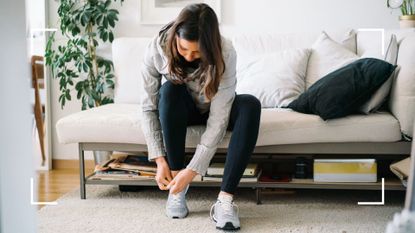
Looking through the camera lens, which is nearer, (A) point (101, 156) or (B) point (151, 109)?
(B) point (151, 109)

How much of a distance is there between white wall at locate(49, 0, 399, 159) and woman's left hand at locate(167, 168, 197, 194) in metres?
1.30

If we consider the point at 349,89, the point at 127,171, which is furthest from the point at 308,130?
the point at 127,171

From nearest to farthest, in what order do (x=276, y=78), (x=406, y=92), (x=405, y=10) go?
(x=406, y=92), (x=276, y=78), (x=405, y=10)

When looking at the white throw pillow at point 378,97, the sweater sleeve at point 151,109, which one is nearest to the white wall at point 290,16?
the white throw pillow at point 378,97

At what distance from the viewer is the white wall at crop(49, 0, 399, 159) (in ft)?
10.1

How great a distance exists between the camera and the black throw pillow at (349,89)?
2.34m

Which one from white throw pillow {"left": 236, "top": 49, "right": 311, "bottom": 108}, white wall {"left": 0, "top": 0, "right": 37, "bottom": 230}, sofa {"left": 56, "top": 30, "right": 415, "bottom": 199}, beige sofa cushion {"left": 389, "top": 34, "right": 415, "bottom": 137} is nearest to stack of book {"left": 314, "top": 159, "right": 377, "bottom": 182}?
sofa {"left": 56, "top": 30, "right": 415, "bottom": 199}

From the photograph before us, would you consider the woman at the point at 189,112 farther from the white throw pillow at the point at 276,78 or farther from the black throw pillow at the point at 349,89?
the white throw pillow at the point at 276,78

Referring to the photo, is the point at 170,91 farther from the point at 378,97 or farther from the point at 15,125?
the point at 15,125

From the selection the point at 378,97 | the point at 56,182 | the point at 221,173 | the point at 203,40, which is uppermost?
the point at 203,40

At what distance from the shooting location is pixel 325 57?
2.81 m

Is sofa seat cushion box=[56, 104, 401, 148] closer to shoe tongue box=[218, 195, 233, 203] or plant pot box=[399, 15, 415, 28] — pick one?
shoe tongue box=[218, 195, 233, 203]

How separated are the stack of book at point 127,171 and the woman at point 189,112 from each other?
12.1 inches

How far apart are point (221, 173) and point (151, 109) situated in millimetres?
455
